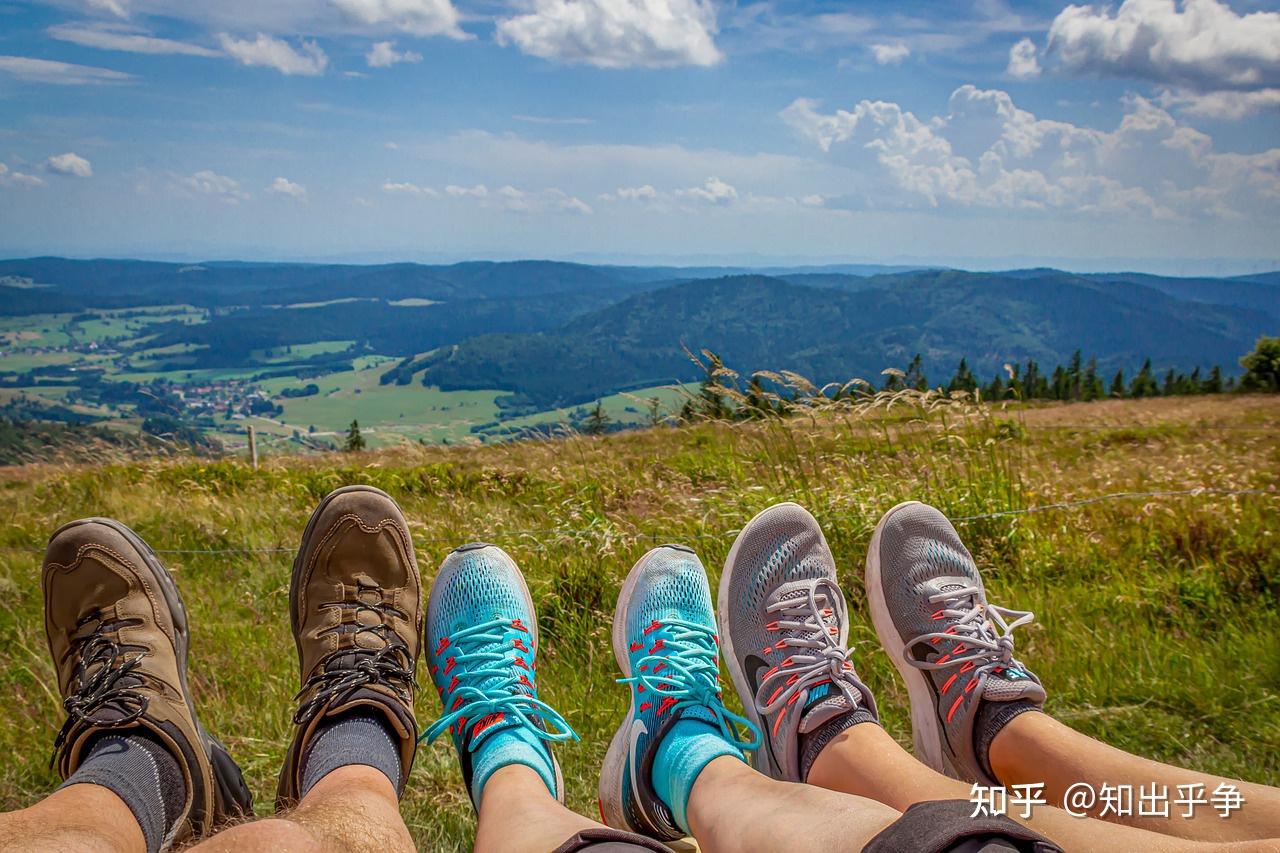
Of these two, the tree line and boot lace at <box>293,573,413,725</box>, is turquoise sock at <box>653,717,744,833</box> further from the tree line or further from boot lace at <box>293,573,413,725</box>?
the tree line

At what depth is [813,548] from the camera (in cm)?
278

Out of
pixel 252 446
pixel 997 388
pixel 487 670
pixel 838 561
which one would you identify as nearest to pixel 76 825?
pixel 487 670

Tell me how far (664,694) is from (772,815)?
687 mm

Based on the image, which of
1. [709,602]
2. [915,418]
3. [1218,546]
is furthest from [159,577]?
[1218,546]

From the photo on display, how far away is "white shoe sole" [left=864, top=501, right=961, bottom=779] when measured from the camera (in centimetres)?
228

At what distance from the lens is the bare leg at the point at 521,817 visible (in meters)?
1.59

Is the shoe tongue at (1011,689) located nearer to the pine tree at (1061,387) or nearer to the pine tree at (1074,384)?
the pine tree at (1074,384)

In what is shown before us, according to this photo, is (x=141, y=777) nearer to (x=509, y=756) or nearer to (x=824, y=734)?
(x=509, y=756)

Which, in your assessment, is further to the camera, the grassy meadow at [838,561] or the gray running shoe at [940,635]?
the grassy meadow at [838,561]

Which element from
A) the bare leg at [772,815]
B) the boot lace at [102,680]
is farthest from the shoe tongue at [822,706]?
the boot lace at [102,680]

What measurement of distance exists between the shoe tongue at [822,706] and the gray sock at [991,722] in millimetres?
361

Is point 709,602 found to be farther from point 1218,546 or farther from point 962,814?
point 1218,546

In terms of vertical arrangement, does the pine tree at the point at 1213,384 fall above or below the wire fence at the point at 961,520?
below

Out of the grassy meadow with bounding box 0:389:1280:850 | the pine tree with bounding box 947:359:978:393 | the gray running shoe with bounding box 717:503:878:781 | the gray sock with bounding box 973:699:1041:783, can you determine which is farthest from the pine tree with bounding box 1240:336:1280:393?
the gray sock with bounding box 973:699:1041:783
